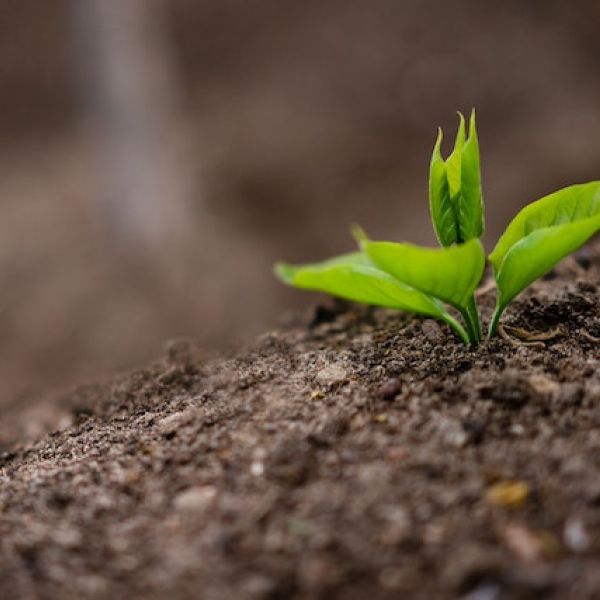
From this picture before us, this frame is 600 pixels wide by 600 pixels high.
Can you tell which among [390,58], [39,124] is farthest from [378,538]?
[39,124]

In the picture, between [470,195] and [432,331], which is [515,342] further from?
[470,195]

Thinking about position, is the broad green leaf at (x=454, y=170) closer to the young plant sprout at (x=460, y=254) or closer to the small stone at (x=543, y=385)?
the young plant sprout at (x=460, y=254)

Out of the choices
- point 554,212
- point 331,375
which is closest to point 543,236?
point 554,212

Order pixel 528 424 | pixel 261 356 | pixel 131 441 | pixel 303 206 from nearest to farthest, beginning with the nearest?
pixel 528 424, pixel 131 441, pixel 261 356, pixel 303 206

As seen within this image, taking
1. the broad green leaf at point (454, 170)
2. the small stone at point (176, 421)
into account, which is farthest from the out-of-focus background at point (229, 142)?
the broad green leaf at point (454, 170)

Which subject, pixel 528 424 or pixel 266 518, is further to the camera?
pixel 528 424

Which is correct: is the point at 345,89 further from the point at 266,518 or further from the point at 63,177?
the point at 266,518
